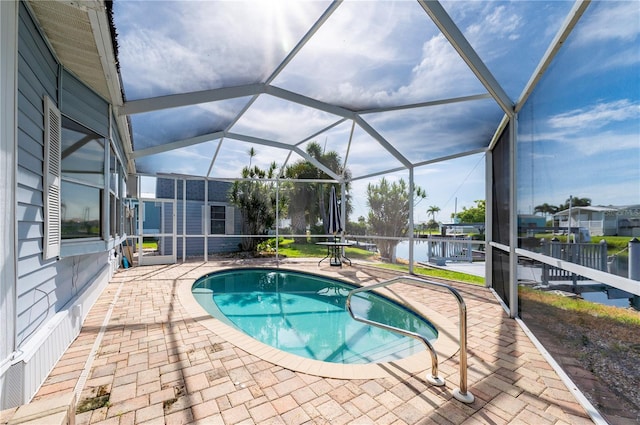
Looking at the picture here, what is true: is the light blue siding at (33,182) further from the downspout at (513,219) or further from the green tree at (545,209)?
the downspout at (513,219)

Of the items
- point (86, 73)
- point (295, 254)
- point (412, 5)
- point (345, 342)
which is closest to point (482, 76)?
point (412, 5)

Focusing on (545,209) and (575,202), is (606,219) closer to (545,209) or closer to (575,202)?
(575,202)

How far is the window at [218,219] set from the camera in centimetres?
1368

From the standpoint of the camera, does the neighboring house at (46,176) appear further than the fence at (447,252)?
No

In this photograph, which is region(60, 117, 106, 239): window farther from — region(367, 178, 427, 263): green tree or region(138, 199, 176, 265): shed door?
region(367, 178, 427, 263): green tree

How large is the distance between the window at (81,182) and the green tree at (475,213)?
7.21 m

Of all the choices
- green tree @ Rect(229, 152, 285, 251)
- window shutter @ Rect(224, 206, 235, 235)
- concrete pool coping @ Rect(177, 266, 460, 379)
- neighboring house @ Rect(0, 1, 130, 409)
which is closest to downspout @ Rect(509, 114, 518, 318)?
concrete pool coping @ Rect(177, 266, 460, 379)

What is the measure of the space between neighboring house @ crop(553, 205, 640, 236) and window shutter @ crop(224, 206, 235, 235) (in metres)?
12.9

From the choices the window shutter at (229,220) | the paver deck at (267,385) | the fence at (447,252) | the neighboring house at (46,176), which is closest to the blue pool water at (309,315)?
the paver deck at (267,385)

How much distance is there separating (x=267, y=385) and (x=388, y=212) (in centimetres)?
842

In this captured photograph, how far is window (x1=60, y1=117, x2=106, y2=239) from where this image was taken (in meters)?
3.42

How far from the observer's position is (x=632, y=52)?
1739 millimetres

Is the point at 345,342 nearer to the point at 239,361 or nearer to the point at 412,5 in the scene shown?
the point at 239,361

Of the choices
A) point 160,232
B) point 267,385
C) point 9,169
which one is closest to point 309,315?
point 267,385
